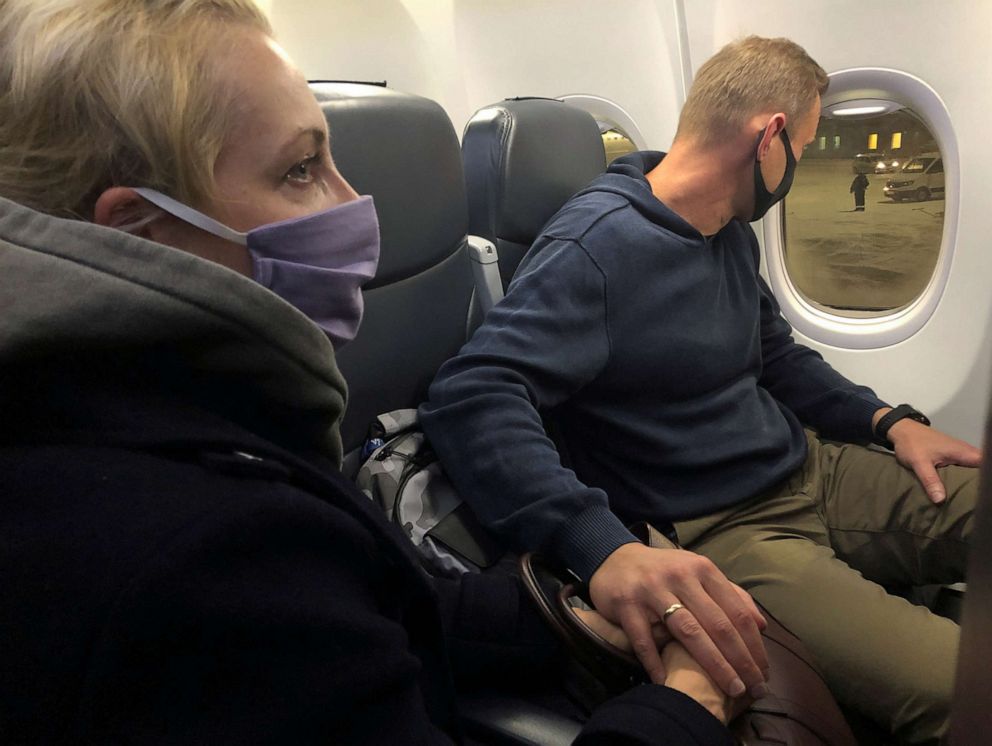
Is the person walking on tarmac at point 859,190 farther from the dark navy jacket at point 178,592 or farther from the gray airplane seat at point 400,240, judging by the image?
the dark navy jacket at point 178,592

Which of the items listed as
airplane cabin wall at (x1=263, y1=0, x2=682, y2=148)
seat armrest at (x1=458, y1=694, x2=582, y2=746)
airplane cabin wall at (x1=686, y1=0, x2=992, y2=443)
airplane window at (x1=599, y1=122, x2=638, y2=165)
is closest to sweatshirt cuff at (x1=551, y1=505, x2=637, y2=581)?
seat armrest at (x1=458, y1=694, x2=582, y2=746)

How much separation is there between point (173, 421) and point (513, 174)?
1306mm

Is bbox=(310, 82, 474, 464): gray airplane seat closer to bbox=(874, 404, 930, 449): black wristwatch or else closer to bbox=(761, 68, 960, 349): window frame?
bbox=(874, 404, 930, 449): black wristwatch

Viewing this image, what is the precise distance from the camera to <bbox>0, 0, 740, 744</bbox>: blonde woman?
1.41 ft

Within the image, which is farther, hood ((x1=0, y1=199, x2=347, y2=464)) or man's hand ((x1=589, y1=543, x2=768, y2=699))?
man's hand ((x1=589, y1=543, x2=768, y2=699))

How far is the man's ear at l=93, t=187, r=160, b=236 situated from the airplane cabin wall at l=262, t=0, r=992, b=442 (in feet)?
3.81

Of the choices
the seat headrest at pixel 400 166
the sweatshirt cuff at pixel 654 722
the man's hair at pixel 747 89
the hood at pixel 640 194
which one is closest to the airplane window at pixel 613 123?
the man's hair at pixel 747 89

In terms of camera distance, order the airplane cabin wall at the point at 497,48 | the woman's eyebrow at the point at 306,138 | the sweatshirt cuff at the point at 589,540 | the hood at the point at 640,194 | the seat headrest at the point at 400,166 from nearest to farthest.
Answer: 1. the woman's eyebrow at the point at 306,138
2. the sweatshirt cuff at the point at 589,540
3. the seat headrest at the point at 400,166
4. the hood at the point at 640,194
5. the airplane cabin wall at the point at 497,48

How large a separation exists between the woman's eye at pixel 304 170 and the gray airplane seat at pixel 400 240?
468 millimetres

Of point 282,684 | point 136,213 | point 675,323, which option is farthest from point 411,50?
point 282,684

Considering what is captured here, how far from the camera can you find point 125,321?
0.49 m

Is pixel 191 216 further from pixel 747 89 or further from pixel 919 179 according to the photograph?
pixel 919 179

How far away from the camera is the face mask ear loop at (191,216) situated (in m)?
0.58

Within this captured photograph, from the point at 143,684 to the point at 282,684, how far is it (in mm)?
86
